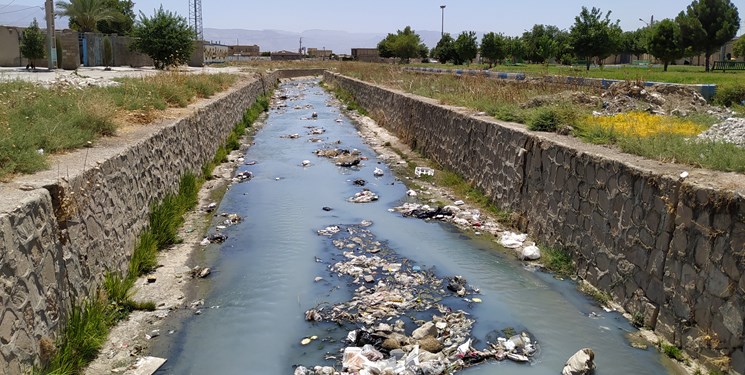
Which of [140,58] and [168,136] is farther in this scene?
[140,58]

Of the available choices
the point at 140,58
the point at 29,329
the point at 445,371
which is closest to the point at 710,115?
the point at 445,371

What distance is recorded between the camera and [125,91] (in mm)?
13102

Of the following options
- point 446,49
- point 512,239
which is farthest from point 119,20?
point 512,239

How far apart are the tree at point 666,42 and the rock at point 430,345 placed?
49.6 meters

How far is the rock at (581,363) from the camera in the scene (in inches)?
205

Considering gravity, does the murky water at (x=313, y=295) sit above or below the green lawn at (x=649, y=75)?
below

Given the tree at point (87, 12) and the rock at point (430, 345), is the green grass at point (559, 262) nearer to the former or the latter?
the rock at point (430, 345)

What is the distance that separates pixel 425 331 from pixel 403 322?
0.41 m

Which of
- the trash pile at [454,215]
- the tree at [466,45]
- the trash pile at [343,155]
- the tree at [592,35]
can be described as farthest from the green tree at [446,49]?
the trash pile at [454,215]

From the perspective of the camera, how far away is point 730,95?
14906 mm

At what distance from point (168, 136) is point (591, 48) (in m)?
43.3

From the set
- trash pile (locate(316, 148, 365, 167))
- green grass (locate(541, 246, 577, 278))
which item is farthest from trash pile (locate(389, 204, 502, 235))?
trash pile (locate(316, 148, 365, 167))

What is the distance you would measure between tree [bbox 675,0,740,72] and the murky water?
45851mm

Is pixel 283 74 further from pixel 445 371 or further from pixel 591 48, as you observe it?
pixel 445 371
